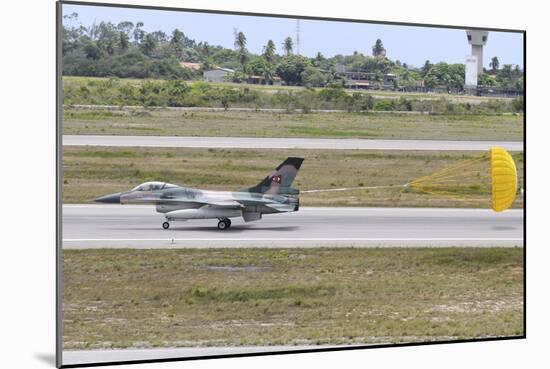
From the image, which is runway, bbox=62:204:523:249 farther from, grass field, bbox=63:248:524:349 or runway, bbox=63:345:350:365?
runway, bbox=63:345:350:365

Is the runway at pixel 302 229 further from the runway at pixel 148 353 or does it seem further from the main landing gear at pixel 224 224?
the runway at pixel 148 353

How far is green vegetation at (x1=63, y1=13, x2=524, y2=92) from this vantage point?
2498 cm

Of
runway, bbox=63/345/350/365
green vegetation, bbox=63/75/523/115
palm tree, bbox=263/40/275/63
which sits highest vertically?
palm tree, bbox=263/40/275/63

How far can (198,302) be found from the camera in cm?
2764

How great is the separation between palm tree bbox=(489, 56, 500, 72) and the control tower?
12.1 inches

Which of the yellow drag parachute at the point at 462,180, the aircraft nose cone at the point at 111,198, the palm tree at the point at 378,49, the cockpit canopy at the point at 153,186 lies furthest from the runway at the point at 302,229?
the palm tree at the point at 378,49

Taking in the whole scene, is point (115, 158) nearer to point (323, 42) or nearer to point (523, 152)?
point (323, 42)

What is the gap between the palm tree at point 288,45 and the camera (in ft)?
96.5

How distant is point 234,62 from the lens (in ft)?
99.8

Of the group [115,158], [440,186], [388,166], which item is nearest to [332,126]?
[388,166]

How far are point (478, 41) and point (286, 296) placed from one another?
8.84m

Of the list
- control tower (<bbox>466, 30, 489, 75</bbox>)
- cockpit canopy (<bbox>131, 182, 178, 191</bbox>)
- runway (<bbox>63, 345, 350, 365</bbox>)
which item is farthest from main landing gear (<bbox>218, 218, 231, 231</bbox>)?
control tower (<bbox>466, 30, 489, 75</bbox>)

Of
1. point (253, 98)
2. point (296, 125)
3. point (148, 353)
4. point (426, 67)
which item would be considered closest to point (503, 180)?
point (426, 67)

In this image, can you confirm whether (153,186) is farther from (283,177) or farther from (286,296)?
(286,296)
